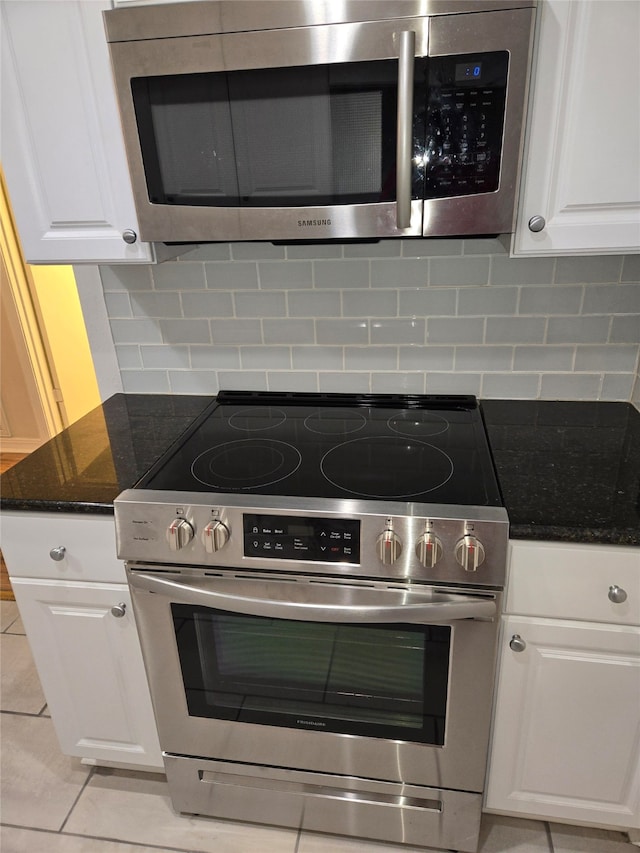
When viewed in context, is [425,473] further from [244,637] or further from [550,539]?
[244,637]

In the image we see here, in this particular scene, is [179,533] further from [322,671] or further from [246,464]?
[322,671]

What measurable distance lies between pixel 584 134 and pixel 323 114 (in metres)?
0.52

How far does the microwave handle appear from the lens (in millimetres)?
1028

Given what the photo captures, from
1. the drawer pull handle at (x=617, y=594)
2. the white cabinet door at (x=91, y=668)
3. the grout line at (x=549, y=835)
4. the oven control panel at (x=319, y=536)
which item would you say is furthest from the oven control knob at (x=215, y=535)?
the grout line at (x=549, y=835)

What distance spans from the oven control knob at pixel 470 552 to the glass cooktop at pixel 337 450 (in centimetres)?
9

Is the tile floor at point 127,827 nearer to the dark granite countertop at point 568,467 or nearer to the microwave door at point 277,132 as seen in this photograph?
the dark granite countertop at point 568,467

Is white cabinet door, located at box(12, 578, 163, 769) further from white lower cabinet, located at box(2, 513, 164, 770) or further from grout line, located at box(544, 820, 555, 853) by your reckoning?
grout line, located at box(544, 820, 555, 853)

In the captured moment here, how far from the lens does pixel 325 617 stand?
1.19 metres

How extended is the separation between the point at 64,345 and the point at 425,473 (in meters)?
2.92

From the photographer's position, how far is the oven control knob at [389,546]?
44.0 inches

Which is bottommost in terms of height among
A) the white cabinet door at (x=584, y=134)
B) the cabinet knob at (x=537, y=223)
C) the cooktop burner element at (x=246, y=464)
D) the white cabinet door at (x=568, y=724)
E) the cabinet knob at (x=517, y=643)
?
the white cabinet door at (x=568, y=724)

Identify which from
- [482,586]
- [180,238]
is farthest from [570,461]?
[180,238]

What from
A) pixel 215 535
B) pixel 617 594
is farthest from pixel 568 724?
pixel 215 535

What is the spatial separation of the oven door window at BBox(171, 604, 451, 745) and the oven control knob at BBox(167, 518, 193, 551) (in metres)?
0.19
